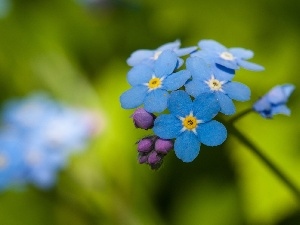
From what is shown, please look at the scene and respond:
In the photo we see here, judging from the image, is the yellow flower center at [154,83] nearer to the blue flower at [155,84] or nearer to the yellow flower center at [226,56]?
the blue flower at [155,84]

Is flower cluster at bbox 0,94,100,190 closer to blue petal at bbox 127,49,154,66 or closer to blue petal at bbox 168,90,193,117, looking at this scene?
blue petal at bbox 127,49,154,66

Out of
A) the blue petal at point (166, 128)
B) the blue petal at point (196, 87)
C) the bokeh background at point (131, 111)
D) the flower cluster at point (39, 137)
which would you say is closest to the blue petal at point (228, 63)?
the blue petal at point (196, 87)

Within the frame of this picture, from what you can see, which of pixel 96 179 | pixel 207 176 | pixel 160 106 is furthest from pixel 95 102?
pixel 160 106

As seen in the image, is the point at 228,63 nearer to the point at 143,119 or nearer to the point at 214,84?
the point at 214,84

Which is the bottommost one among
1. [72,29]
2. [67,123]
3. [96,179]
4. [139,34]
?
[96,179]

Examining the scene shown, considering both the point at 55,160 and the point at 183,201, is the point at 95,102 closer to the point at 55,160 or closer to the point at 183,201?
the point at 55,160

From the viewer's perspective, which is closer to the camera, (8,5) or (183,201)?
(183,201)

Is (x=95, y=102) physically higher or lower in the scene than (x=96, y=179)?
higher
